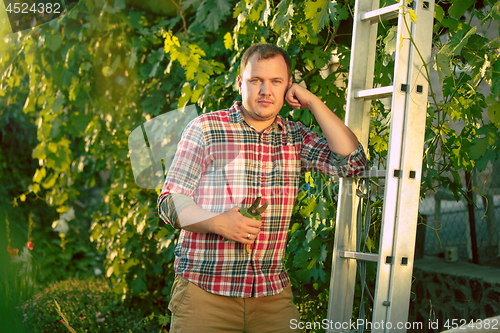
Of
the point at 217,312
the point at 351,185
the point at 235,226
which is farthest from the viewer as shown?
the point at 351,185

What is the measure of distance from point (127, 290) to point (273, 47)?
2577mm

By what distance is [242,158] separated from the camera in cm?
164

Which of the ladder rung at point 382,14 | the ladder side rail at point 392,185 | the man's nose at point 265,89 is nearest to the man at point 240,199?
the man's nose at point 265,89

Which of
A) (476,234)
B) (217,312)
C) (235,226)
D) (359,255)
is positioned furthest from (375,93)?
(476,234)

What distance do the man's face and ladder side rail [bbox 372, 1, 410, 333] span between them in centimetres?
41

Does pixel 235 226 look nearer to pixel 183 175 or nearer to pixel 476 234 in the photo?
pixel 183 175

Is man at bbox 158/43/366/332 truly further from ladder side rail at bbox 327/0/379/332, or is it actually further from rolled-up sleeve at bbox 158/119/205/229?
ladder side rail at bbox 327/0/379/332

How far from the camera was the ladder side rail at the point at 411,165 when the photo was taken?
162cm

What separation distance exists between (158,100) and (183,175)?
1749 millimetres

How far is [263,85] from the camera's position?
162cm

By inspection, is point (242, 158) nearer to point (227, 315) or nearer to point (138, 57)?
point (227, 315)

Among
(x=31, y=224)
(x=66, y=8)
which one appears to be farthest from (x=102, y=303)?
(x=66, y=8)

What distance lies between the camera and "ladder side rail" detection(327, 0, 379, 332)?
1.90 m

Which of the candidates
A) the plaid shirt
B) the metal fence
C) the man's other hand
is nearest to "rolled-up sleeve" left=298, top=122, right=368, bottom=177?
the plaid shirt
